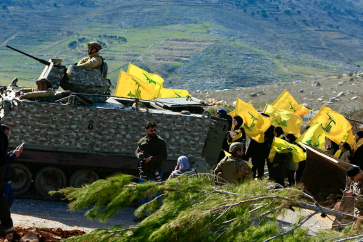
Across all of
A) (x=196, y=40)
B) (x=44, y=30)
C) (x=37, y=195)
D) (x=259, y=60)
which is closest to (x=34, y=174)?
(x=37, y=195)

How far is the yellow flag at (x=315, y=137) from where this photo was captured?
11938 millimetres

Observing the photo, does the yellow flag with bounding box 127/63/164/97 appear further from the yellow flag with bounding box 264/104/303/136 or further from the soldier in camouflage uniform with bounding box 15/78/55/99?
the soldier in camouflage uniform with bounding box 15/78/55/99

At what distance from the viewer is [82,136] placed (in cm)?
1144

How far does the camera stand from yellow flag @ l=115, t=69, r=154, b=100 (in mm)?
13188

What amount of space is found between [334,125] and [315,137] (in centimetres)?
111

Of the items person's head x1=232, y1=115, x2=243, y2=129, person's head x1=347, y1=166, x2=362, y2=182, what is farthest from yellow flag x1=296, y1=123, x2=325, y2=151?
person's head x1=347, y1=166, x2=362, y2=182

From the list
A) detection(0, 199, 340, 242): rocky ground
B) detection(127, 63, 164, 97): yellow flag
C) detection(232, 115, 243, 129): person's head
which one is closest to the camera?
detection(0, 199, 340, 242): rocky ground

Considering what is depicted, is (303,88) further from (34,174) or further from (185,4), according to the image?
(185,4)

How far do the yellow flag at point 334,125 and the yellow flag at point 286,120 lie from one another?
412 mm

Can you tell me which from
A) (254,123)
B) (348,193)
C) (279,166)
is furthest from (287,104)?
(348,193)

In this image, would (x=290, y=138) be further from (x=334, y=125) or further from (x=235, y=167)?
(x=235, y=167)

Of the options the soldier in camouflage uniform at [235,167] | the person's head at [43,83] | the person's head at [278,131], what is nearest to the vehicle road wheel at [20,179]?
the person's head at [43,83]

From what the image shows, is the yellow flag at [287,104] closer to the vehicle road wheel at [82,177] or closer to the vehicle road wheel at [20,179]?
the vehicle road wheel at [82,177]

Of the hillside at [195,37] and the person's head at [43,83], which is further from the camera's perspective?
the hillside at [195,37]
